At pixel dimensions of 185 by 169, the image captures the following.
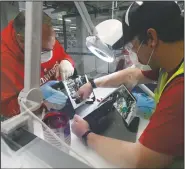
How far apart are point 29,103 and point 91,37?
2.24ft

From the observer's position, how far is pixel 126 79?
1.35 metres

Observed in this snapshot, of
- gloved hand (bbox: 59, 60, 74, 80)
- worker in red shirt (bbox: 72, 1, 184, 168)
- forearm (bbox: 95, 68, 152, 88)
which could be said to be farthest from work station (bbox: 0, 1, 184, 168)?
gloved hand (bbox: 59, 60, 74, 80)

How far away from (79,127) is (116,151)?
0.89 ft

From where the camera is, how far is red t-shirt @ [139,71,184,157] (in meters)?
0.55

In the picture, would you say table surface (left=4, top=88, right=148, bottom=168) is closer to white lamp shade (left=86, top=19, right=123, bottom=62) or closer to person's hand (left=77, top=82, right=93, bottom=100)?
person's hand (left=77, top=82, right=93, bottom=100)

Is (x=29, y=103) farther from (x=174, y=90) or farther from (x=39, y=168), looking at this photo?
(x=174, y=90)

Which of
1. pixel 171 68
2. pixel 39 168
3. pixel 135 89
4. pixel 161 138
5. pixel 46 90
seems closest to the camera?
pixel 39 168

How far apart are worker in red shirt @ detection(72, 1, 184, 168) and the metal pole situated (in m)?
0.31

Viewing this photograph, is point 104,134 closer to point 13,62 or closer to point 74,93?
point 74,93

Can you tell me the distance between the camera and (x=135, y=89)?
4.46 ft

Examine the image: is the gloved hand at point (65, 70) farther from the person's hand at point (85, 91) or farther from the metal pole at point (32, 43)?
the metal pole at point (32, 43)

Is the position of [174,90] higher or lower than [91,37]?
lower

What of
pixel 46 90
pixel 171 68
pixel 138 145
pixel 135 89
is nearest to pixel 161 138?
pixel 138 145

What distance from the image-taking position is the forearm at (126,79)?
132 centimetres
